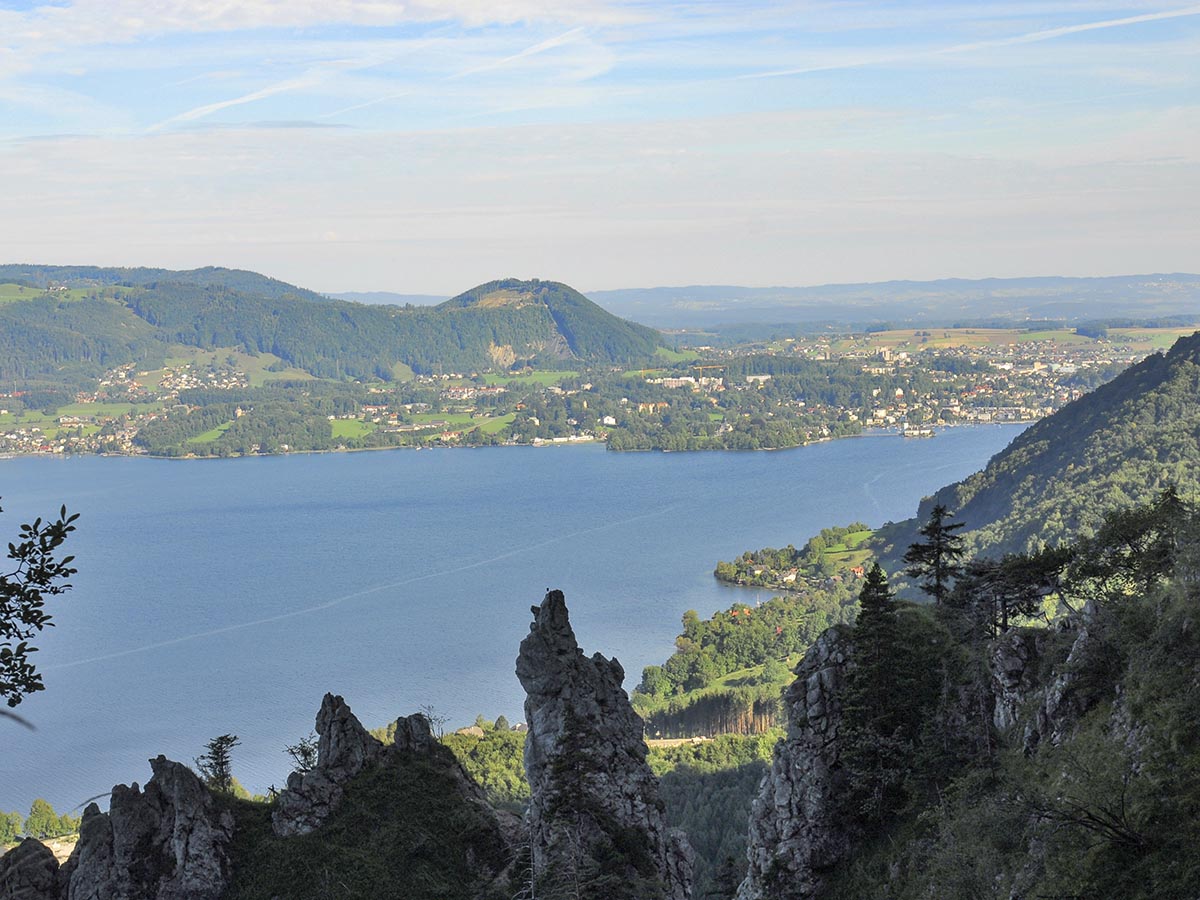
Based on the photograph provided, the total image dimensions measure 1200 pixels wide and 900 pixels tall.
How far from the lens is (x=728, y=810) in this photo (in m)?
39.5

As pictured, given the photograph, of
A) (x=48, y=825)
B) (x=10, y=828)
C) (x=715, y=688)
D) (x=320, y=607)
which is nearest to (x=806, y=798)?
(x=48, y=825)

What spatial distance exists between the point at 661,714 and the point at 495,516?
7029 cm

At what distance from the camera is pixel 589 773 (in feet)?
70.8

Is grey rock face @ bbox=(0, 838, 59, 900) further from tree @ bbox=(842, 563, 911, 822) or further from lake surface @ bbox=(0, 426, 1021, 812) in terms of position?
lake surface @ bbox=(0, 426, 1021, 812)

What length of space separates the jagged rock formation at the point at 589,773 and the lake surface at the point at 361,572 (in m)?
32.9

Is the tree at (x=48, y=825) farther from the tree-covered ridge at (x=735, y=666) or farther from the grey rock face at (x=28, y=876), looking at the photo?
the tree-covered ridge at (x=735, y=666)

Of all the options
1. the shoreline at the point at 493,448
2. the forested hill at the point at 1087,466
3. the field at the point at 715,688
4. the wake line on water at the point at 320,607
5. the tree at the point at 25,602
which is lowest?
the wake line on water at the point at 320,607

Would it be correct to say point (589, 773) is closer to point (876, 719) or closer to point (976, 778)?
point (876, 719)

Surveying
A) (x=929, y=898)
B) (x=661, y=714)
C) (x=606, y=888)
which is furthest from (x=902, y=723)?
(x=661, y=714)

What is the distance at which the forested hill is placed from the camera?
74.3m

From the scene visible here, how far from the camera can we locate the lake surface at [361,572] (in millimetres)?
62656

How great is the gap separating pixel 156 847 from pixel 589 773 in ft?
25.5

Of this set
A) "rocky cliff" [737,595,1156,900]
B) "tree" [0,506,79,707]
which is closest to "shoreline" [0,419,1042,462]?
"rocky cliff" [737,595,1156,900]

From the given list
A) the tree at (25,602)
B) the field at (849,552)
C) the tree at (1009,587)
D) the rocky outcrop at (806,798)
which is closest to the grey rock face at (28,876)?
the rocky outcrop at (806,798)
